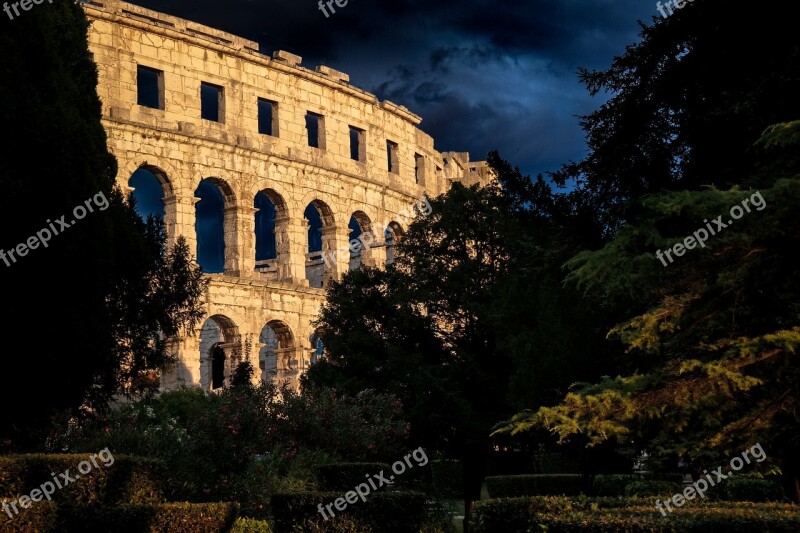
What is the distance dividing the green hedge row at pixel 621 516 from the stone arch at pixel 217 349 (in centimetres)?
2205

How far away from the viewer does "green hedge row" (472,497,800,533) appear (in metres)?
9.30

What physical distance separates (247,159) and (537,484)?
57.6ft

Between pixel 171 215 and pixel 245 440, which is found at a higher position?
pixel 171 215

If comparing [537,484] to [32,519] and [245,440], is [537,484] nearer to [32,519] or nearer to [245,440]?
[245,440]

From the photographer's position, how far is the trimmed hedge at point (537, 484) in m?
24.8

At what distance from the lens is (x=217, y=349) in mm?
44875

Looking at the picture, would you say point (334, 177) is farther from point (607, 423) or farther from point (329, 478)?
point (607, 423)

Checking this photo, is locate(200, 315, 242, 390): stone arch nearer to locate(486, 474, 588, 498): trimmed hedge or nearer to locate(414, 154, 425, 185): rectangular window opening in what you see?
locate(414, 154, 425, 185): rectangular window opening

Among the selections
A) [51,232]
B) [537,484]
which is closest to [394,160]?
[537,484]

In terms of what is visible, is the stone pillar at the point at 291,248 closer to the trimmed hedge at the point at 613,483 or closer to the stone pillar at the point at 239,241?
the stone pillar at the point at 239,241

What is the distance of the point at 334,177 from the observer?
4044cm

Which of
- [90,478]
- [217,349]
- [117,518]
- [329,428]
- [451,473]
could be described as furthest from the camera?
[217,349]

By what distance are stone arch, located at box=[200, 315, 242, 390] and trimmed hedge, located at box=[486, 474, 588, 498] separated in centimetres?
1093

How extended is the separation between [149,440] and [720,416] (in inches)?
335
